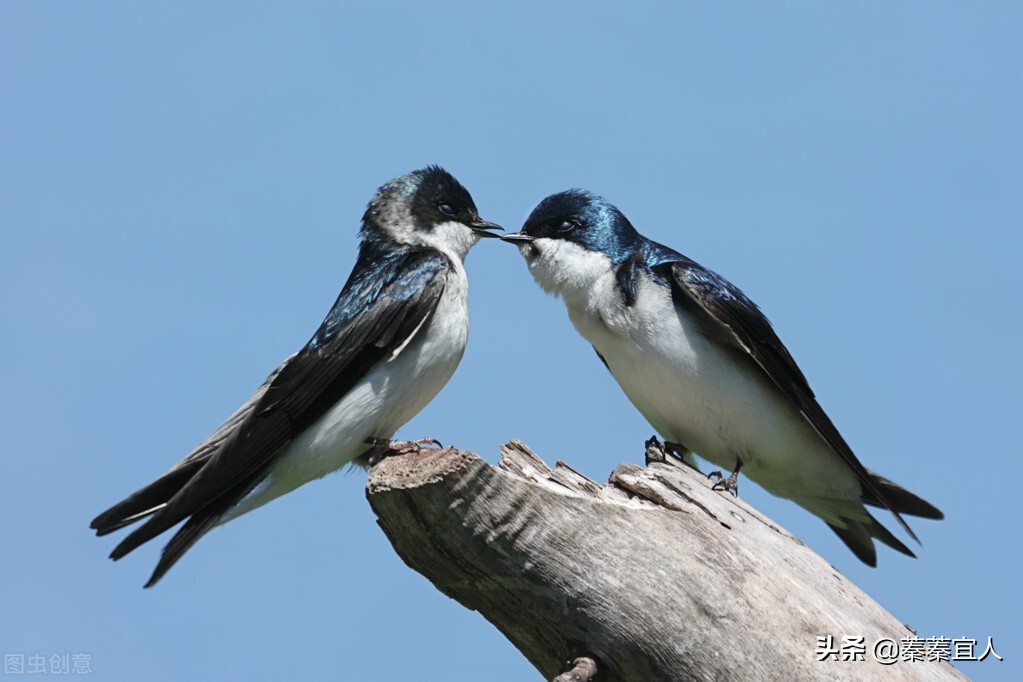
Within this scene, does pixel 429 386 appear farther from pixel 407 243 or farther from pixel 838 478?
pixel 838 478

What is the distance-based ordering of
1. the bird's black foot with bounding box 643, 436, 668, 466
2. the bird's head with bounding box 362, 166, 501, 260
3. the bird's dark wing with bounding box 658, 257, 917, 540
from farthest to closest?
the bird's head with bounding box 362, 166, 501, 260 < the bird's dark wing with bounding box 658, 257, 917, 540 < the bird's black foot with bounding box 643, 436, 668, 466

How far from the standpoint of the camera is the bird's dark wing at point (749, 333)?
4.98 meters

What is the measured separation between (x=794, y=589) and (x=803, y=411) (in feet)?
4.46

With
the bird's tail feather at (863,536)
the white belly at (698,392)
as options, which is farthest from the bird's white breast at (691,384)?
the bird's tail feather at (863,536)

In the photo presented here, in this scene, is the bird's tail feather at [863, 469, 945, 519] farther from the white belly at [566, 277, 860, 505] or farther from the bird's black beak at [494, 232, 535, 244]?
the bird's black beak at [494, 232, 535, 244]

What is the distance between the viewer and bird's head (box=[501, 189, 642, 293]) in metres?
5.29

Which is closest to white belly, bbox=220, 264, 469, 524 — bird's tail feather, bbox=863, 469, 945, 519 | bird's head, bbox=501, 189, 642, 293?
bird's head, bbox=501, 189, 642, 293

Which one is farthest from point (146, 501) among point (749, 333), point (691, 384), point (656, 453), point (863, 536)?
point (863, 536)

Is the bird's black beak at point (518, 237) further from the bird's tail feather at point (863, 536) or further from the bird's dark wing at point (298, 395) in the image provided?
the bird's tail feather at point (863, 536)

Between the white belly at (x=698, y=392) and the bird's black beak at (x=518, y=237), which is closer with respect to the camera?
the white belly at (x=698, y=392)

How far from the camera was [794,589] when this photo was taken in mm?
3836

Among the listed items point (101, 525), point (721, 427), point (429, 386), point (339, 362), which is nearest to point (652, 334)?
point (721, 427)

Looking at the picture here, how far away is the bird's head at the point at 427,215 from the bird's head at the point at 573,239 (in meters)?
0.20

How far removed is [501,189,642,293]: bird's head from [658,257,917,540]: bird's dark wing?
264 millimetres
